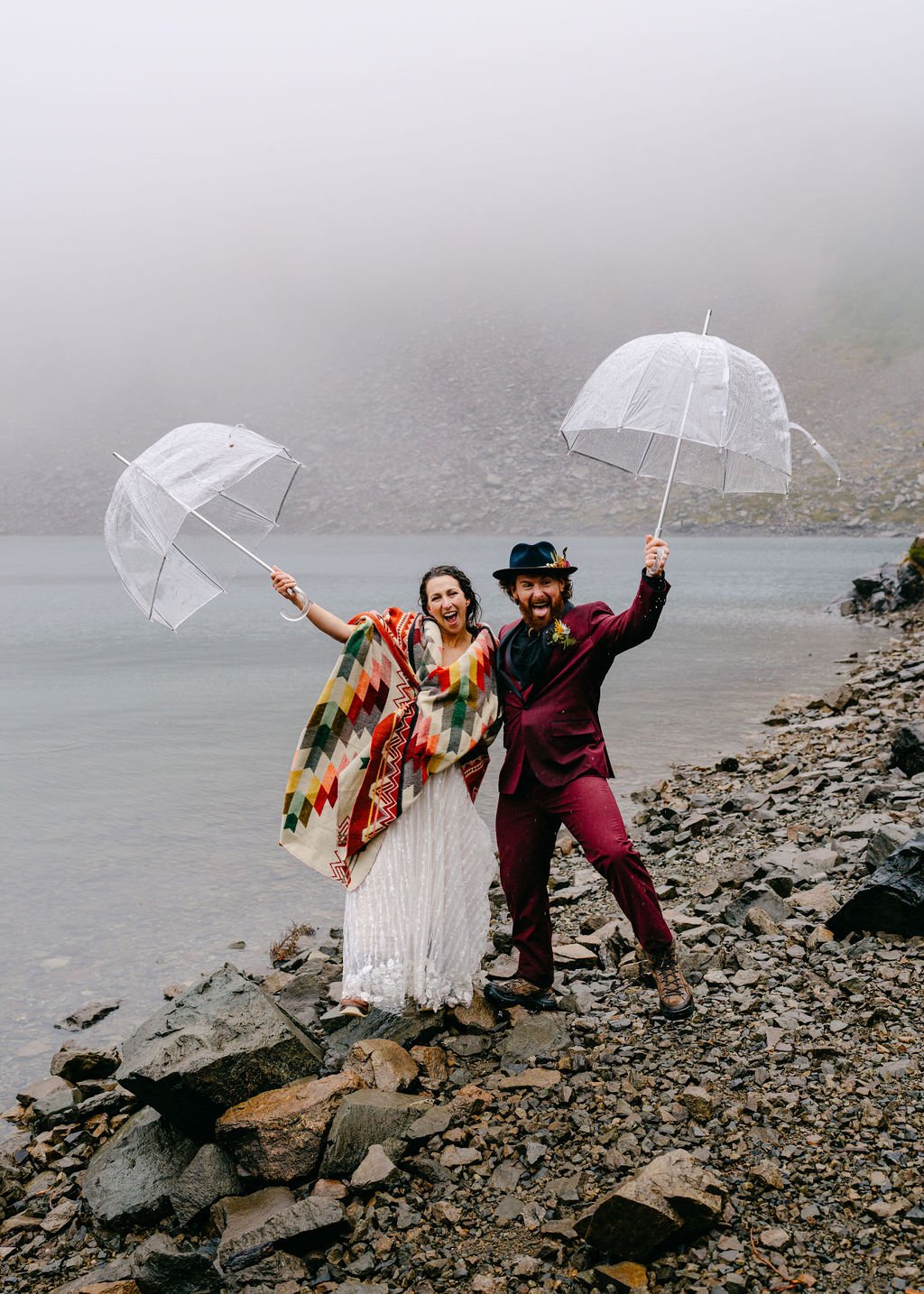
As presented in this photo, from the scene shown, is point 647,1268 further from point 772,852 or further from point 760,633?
point 760,633

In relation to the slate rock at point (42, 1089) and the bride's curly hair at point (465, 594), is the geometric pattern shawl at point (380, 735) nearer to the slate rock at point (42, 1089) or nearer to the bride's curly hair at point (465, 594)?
the bride's curly hair at point (465, 594)

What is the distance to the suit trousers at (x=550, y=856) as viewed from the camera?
498 cm

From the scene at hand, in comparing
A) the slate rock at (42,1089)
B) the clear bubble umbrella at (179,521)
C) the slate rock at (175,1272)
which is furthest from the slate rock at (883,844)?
the slate rock at (42,1089)

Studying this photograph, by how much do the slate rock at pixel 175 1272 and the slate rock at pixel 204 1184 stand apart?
289 millimetres

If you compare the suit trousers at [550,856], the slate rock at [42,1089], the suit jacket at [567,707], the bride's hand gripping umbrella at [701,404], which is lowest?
the slate rock at [42,1089]

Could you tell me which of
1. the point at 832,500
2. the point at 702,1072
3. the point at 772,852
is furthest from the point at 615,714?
the point at 832,500

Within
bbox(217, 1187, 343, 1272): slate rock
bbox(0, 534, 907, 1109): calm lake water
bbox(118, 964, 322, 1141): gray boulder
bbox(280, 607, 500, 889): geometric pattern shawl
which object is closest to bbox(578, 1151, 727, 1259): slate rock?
bbox(217, 1187, 343, 1272): slate rock

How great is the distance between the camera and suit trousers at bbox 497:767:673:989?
4.98m

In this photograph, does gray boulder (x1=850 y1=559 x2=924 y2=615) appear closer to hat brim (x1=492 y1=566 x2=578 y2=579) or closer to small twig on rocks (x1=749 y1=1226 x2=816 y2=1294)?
hat brim (x1=492 y1=566 x2=578 y2=579)

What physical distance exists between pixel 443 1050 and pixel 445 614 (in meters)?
2.05

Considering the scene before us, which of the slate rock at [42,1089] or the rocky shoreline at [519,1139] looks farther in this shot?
the slate rock at [42,1089]

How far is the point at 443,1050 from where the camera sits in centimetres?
520

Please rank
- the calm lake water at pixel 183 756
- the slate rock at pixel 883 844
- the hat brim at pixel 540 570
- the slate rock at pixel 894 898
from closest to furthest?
the hat brim at pixel 540 570, the slate rock at pixel 894 898, the slate rock at pixel 883 844, the calm lake water at pixel 183 756

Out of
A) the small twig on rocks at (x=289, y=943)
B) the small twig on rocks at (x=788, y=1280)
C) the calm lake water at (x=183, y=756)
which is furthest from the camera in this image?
the calm lake water at (x=183, y=756)
